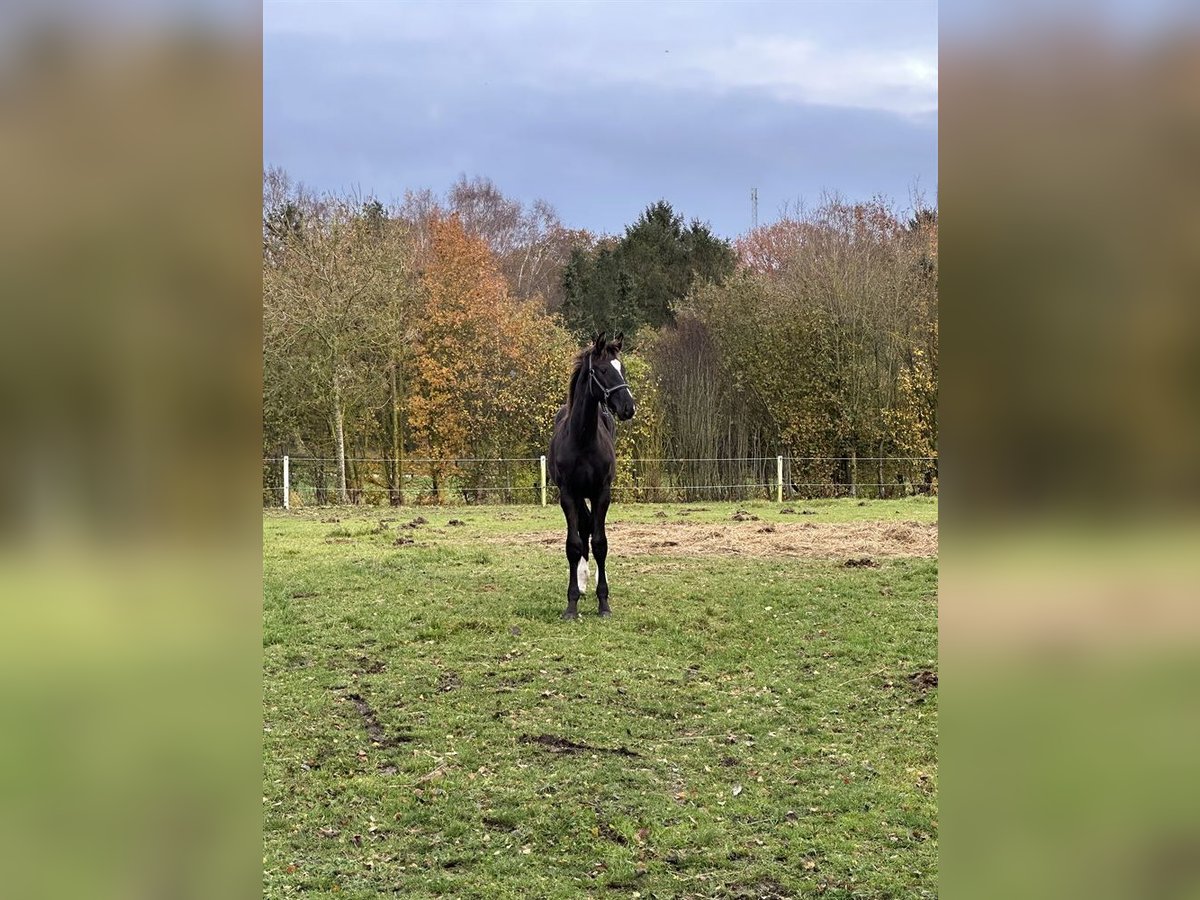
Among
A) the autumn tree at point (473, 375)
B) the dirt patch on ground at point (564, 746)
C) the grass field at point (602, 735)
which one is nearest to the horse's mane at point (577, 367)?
the grass field at point (602, 735)

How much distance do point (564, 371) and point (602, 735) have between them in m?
15.6

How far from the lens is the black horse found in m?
6.80

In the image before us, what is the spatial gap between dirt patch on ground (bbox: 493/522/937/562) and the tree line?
609 cm

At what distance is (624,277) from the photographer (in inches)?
948

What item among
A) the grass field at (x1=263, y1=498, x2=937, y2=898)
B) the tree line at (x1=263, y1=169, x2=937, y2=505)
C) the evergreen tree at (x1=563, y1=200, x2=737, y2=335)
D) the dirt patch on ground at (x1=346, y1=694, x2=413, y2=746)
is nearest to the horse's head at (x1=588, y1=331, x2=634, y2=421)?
the grass field at (x1=263, y1=498, x2=937, y2=898)

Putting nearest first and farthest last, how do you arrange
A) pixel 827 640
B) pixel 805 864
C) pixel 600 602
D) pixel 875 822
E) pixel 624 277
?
pixel 805 864 → pixel 875 822 → pixel 827 640 → pixel 600 602 → pixel 624 277

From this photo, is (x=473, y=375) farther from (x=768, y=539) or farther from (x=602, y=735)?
(x=602, y=735)

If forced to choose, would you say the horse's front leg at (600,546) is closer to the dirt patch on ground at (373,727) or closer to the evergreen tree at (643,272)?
the dirt patch on ground at (373,727)

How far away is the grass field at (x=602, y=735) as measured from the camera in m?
2.99

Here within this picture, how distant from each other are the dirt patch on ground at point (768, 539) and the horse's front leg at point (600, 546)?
3402mm

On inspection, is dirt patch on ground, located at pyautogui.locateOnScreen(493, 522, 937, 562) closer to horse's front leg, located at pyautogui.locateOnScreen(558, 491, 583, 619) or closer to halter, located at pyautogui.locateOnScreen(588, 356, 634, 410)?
horse's front leg, located at pyautogui.locateOnScreen(558, 491, 583, 619)
